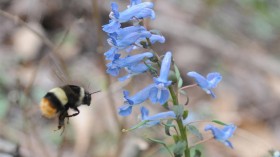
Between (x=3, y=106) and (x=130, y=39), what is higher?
(x=130, y=39)

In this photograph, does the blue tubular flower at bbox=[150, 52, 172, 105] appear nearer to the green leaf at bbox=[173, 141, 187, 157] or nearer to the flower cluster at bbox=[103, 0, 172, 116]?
the flower cluster at bbox=[103, 0, 172, 116]

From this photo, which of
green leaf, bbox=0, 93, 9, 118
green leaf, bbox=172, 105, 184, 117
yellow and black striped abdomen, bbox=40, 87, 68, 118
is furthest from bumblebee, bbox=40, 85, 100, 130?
green leaf, bbox=0, 93, 9, 118

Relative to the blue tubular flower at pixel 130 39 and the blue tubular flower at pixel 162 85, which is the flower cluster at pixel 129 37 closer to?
the blue tubular flower at pixel 130 39

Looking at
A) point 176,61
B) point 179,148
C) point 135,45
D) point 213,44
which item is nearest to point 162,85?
point 135,45

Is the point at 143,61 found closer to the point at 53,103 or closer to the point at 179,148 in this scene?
the point at 179,148

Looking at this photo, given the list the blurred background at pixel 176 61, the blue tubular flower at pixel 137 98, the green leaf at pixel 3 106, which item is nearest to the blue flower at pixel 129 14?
the blue tubular flower at pixel 137 98

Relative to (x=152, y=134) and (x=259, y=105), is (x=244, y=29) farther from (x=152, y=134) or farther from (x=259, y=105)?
(x=152, y=134)

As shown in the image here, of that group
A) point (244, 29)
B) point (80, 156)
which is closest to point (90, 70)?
point (80, 156)
